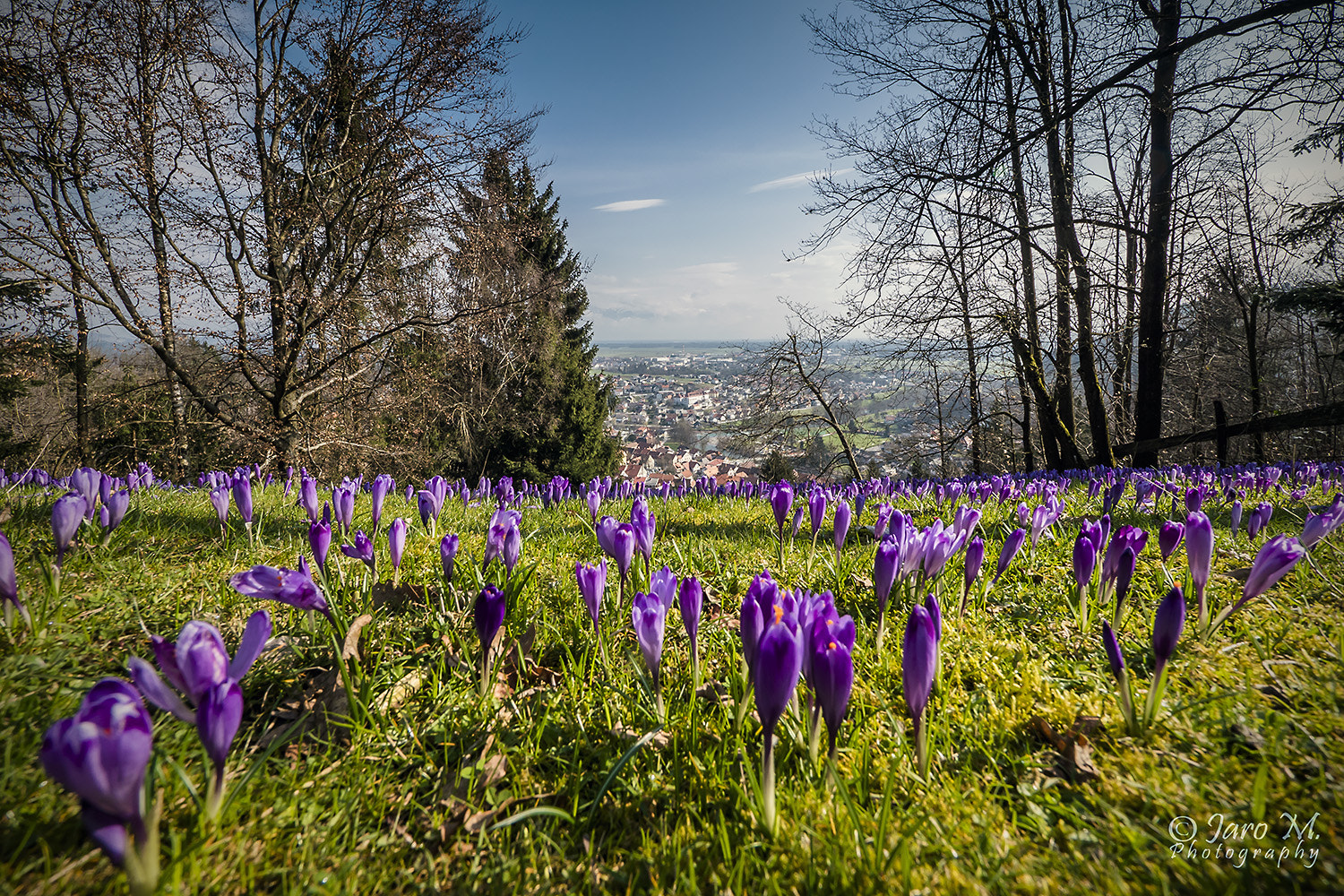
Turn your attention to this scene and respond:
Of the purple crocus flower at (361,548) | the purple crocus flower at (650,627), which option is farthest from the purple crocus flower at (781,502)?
the purple crocus flower at (361,548)

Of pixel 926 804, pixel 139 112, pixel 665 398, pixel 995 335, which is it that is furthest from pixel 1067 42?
pixel 665 398

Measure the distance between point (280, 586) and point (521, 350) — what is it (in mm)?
12009

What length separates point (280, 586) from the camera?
1468 mm

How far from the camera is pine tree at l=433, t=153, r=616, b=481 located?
10172 millimetres

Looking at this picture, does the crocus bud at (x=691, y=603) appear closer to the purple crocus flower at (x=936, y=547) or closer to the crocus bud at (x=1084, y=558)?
the purple crocus flower at (x=936, y=547)

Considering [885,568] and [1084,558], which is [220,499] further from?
[1084,558]

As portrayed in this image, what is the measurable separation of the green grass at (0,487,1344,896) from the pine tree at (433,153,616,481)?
7898mm

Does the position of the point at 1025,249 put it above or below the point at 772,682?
above

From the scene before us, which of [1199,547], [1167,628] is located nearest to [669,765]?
[1167,628]

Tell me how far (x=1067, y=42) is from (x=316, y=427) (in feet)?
51.2

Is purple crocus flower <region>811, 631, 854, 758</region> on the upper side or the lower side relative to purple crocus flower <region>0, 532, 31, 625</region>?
lower

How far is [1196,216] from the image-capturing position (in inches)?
375

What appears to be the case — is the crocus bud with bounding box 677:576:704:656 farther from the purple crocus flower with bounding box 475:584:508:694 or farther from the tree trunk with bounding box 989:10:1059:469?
the tree trunk with bounding box 989:10:1059:469

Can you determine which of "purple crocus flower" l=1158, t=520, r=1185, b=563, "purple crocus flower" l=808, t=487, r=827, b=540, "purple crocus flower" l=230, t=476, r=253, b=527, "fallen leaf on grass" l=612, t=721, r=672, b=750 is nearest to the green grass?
"fallen leaf on grass" l=612, t=721, r=672, b=750
